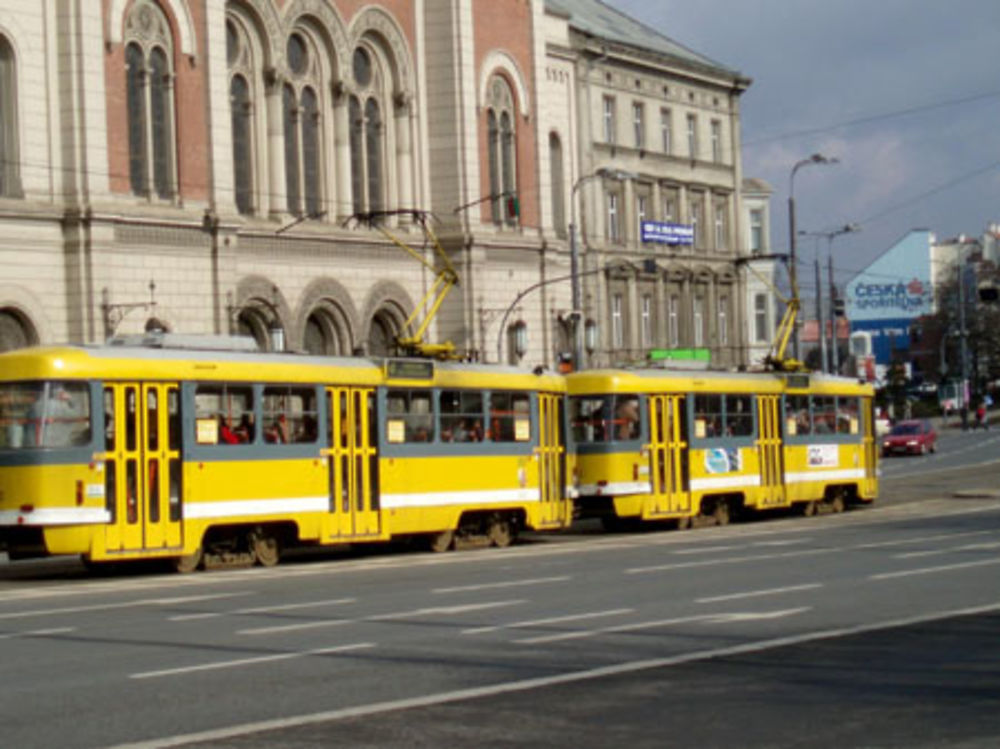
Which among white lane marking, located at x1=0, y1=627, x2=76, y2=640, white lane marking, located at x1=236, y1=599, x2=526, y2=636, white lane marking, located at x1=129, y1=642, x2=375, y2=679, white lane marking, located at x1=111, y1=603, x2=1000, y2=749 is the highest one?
white lane marking, located at x1=0, y1=627, x2=76, y2=640

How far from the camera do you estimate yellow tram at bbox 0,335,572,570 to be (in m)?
24.3

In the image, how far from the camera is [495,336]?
2327 inches

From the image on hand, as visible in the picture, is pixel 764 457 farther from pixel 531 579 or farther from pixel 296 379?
pixel 531 579

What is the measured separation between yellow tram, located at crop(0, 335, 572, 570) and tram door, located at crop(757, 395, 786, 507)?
7.01 metres

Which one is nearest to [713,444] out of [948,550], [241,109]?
[948,550]

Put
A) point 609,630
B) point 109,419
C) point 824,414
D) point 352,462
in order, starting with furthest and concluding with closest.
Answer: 1. point 824,414
2. point 352,462
3. point 109,419
4. point 609,630

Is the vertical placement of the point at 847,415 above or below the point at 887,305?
below

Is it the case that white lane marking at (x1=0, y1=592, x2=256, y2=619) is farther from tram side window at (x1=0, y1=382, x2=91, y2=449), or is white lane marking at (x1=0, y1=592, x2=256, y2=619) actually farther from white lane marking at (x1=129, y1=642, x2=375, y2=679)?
white lane marking at (x1=129, y1=642, x2=375, y2=679)

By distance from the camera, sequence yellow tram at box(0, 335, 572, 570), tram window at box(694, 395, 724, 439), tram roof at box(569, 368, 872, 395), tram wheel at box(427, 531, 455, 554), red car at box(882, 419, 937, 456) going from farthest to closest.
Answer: red car at box(882, 419, 937, 456)
tram window at box(694, 395, 724, 439)
tram roof at box(569, 368, 872, 395)
tram wheel at box(427, 531, 455, 554)
yellow tram at box(0, 335, 572, 570)

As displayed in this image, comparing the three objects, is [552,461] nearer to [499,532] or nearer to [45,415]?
[499,532]

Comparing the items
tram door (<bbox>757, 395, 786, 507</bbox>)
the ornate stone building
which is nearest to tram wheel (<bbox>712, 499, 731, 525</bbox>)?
tram door (<bbox>757, 395, 786, 507</bbox>)

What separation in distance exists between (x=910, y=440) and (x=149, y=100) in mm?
41004

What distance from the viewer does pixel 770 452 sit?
40.0 meters

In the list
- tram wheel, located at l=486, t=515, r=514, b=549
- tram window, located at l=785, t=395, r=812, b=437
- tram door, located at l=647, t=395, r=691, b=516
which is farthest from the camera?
tram window, located at l=785, t=395, r=812, b=437
